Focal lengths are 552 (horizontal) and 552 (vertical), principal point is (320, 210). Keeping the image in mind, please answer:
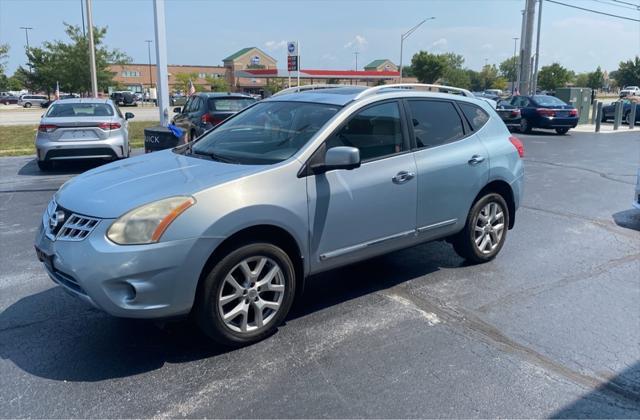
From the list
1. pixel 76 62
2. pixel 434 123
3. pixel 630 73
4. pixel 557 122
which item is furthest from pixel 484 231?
pixel 630 73

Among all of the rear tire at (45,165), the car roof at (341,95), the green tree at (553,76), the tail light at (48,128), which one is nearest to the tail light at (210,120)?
the tail light at (48,128)

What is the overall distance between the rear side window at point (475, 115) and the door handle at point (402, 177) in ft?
4.07

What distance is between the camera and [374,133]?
15.0 ft

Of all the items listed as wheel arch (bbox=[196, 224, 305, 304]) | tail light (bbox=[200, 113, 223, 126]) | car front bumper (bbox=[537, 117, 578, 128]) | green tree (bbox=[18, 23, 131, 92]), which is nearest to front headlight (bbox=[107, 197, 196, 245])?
wheel arch (bbox=[196, 224, 305, 304])

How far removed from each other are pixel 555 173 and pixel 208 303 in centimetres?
1027

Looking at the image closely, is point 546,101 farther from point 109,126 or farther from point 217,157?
point 217,157

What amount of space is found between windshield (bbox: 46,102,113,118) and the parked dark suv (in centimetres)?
185

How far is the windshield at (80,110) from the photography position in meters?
11.6

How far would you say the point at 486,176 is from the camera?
539cm

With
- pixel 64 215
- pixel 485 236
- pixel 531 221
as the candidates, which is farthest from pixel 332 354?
pixel 531 221

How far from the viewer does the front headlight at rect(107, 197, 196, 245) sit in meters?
3.33

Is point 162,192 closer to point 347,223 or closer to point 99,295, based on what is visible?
point 99,295

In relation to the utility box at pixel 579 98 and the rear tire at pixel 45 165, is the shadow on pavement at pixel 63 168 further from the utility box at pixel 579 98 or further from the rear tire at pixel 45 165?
the utility box at pixel 579 98

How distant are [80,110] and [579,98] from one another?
2433 cm
